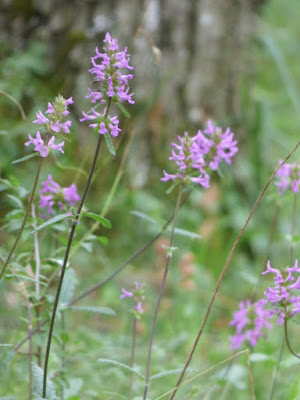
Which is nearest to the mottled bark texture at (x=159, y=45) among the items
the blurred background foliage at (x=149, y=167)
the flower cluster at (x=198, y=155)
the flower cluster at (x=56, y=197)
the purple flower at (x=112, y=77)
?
the blurred background foliage at (x=149, y=167)

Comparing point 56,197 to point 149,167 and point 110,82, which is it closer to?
point 110,82

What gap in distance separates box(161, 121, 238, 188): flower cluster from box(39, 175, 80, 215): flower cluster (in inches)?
11.6

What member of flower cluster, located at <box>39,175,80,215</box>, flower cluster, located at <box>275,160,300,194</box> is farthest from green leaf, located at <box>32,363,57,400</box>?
flower cluster, located at <box>275,160,300,194</box>

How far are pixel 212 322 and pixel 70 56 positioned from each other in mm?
1685

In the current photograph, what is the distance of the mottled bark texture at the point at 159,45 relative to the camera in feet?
10.7

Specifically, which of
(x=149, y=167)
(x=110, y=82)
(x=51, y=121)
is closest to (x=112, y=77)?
(x=110, y=82)

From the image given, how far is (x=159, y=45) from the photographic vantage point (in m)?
3.36

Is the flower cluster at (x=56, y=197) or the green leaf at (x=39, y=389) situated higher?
the flower cluster at (x=56, y=197)

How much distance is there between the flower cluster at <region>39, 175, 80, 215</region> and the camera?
152 centimetres

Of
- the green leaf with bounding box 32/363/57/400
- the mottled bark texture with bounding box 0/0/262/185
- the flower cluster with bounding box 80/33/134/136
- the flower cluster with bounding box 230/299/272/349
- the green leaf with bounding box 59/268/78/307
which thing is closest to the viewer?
the flower cluster with bounding box 80/33/134/136

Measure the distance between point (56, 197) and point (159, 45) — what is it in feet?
6.70

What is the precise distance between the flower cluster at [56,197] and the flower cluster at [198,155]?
0.30m

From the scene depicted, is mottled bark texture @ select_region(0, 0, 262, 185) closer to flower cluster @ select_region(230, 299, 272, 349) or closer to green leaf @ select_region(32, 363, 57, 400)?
flower cluster @ select_region(230, 299, 272, 349)

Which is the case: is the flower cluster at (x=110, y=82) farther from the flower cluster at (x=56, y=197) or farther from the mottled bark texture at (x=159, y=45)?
the mottled bark texture at (x=159, y=45)
